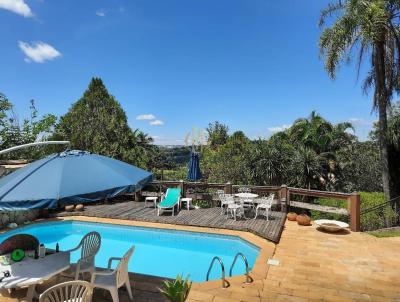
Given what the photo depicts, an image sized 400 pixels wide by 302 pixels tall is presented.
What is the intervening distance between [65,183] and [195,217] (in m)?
7.24

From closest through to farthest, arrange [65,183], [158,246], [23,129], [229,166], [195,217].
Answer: [65,183] < [158,246] < [195,217] < [229,166] < [23,129]

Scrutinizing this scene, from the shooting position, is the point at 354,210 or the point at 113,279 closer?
the point at 113,279

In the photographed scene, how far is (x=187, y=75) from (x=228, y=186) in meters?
15.0

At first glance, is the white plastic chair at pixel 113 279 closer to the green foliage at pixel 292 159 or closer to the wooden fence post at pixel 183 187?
the wooden fence post at pixel 183 187

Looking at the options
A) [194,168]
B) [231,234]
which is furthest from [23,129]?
[231,234]

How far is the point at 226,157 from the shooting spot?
15.4 metres

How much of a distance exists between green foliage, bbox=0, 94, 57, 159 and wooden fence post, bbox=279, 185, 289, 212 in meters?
13.8

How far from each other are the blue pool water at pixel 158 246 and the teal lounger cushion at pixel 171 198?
1195 mm

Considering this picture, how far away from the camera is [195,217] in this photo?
34.5ft

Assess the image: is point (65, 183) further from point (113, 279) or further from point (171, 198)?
point (171, 198)

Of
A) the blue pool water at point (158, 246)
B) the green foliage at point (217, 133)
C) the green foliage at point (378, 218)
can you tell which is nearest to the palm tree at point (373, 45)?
the green foliage at point (378, 218)

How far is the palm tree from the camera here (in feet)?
37.4

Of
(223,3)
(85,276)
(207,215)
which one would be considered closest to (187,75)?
(223,3)

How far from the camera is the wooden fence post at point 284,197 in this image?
424 inches
